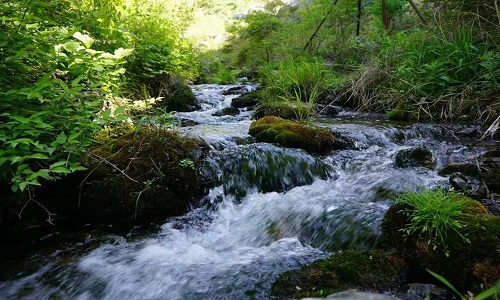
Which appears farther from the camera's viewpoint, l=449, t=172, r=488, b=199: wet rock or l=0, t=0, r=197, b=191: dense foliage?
l=449, t=172, r=488, b=199: wet rock

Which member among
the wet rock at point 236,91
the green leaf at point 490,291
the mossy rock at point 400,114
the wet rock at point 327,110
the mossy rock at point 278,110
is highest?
the wet rock at point 236,91

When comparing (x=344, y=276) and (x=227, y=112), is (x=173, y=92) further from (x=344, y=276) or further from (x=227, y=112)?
(x=344, y=276)

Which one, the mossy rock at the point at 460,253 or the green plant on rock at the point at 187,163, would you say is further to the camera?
the green plant on rock at the point at 187,163

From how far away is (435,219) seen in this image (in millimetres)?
1914

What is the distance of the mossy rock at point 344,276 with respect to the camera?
176 centimetres

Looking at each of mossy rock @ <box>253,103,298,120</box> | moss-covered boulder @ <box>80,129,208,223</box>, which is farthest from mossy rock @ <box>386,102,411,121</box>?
moss-covered boulder @ <box>80,129,208,223</box>

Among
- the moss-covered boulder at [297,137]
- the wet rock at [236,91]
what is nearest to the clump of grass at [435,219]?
the moss-covered boulder at [297,137]

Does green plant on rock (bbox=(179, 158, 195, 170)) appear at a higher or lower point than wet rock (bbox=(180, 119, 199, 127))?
lower

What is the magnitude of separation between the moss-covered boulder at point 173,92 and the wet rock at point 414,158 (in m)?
4.08

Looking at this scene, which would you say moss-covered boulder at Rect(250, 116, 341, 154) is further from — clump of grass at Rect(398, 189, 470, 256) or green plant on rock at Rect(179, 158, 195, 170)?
clump of grass at Rect(398, 189, 470, 256)

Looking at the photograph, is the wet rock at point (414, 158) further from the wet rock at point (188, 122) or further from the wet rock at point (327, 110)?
the wet rock at point (188, 122)

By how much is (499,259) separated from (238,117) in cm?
588

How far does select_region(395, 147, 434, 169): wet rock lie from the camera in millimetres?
3957

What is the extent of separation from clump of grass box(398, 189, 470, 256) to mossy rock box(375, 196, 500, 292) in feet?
0.06
